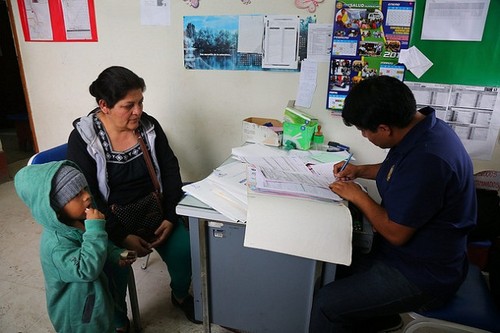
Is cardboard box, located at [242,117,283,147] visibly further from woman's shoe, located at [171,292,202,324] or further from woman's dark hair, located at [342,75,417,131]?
woman's shoe, located at [171,292,202,324]

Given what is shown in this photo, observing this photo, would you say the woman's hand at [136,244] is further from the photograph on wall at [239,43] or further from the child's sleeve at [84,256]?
→ the photograph on wall at [239,43]

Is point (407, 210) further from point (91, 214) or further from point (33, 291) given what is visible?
point (33, 291)

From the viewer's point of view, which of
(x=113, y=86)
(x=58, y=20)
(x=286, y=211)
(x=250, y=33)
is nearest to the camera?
(x=286, y=211)

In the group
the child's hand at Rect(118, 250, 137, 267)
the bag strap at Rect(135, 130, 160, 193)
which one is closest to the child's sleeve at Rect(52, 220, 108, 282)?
the child's hand at Rect(118, 250, 137, 267)

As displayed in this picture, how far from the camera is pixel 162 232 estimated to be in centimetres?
158

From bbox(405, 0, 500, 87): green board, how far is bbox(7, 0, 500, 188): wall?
428 mm

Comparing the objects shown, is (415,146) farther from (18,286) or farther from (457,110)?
(18,286)

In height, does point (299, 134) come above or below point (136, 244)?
above

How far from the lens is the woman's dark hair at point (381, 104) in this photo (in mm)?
1001

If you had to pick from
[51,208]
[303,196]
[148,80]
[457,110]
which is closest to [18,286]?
[51,208]

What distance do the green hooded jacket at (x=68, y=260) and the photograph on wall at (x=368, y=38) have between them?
1439 mm

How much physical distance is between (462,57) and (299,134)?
891mm

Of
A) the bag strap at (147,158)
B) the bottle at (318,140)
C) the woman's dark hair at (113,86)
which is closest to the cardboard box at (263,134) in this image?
the bottle at (318,140)

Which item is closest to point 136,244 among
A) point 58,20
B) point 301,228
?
point 301,228
